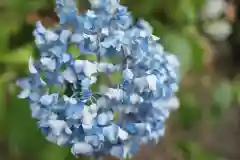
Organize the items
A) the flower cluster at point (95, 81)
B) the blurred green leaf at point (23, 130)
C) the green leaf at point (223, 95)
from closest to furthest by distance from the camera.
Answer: the flower cluster at point (95, 81)
the blurred green leaf at point (23, 130)
the green leaf at point (223, 95)

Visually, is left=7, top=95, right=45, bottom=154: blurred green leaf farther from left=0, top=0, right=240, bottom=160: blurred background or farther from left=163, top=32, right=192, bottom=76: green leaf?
left=163, top=32, right=192, bottom=76: green leaf

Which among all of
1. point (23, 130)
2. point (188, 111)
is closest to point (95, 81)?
point (23, 130)

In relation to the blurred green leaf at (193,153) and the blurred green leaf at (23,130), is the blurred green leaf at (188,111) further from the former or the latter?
the blurred green leaf at (23,130)

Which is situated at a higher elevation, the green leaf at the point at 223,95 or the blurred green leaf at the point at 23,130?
the green leaf at the point at 223,95

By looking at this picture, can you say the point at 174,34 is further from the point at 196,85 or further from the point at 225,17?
the point at 225,17

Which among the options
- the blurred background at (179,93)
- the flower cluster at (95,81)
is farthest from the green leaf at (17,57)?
the flower cluster at (95,81)

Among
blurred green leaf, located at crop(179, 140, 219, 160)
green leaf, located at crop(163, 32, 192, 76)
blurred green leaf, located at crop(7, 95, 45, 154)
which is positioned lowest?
blurred green leaf, located at crop(7, 95, 45, 154)

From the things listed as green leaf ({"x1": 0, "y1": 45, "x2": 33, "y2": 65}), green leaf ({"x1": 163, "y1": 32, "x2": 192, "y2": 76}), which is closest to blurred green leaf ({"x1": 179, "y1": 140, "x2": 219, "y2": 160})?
green leaf ({"x1": 163, "y1": 32, "x2": 192, "y2": 76})

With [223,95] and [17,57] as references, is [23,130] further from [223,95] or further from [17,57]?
[223,95]
